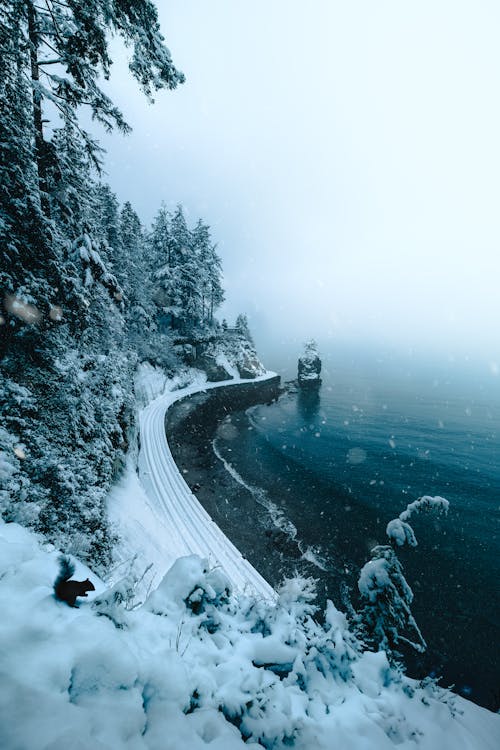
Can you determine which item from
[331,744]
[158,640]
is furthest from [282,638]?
[158,640]

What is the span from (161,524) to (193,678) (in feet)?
43.7

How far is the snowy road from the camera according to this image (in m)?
14.1

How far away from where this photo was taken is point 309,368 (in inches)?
2616

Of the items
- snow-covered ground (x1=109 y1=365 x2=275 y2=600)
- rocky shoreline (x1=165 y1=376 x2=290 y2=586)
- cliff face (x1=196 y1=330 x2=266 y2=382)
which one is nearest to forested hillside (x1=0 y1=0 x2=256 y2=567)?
snow-covered ground (x1=109 y1=365 x2=275 y2=600)

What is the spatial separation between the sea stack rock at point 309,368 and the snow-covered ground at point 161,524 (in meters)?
43.6

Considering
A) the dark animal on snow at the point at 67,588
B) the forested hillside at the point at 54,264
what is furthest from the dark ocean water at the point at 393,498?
the forested hillside at the point at 54,264

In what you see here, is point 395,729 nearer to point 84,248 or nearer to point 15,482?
point 15,482

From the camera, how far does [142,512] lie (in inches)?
542

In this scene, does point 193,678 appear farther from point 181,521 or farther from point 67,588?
point 181,521

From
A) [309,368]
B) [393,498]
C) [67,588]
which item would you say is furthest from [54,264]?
[309,368]

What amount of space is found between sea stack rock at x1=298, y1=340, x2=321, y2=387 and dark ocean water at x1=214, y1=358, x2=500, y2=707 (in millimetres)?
11644

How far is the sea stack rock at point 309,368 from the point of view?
2608 inches

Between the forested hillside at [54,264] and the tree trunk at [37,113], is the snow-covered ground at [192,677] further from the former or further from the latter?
the tree trunk at [37,113]

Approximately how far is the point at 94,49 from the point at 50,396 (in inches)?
373
